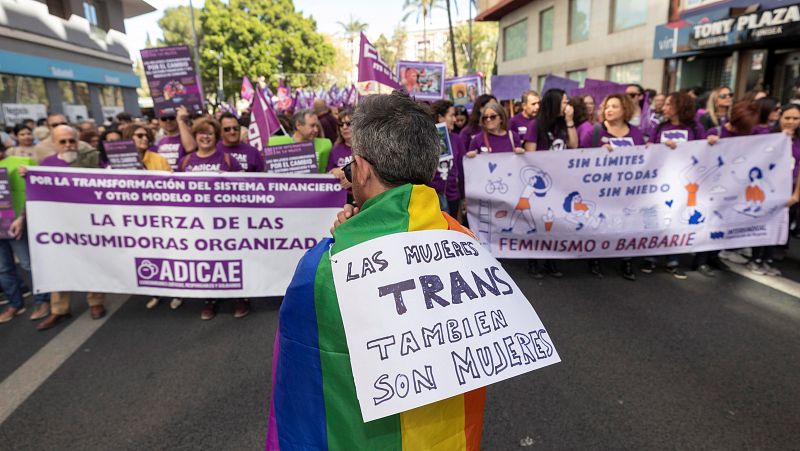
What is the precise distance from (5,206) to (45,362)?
158 centimetres

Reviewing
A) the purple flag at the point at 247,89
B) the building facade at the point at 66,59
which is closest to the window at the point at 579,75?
the purple flag at the point at 247,89

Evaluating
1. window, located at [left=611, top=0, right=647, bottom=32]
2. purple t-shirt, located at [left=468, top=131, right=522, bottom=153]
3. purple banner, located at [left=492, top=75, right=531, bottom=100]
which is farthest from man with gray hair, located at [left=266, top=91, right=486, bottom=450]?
window, located at [left=611, top=0, right=647, bottom=32]

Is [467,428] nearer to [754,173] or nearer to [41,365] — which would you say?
[41,365]

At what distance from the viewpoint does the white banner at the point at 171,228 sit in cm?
437

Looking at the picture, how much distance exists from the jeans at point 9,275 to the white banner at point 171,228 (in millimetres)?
531

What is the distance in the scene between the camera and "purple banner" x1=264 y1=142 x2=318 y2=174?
16.4 ft

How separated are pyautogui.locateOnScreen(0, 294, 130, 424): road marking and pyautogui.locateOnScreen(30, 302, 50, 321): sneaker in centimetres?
31

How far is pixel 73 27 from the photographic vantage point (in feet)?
69.8

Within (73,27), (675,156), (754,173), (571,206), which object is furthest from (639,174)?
(73,27)

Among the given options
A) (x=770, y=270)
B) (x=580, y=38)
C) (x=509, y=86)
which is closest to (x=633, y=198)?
(x=770, y=270)

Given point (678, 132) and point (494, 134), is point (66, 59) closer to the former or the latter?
point (494, 134)

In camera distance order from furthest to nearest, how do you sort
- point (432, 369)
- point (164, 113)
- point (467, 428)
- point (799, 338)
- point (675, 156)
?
point (164, 113) → point (675, 156) → point (799, 338) → point (467, 428) → point (432, 369)

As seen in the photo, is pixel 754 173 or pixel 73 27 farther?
pixel 73 27

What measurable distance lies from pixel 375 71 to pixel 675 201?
4.64m
